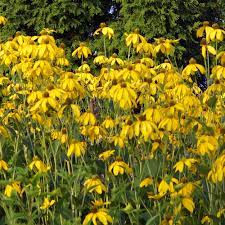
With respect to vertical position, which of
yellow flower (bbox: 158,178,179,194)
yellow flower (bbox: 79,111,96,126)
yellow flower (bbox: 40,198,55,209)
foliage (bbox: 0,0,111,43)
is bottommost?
foliage (bbox: 0,0,111,43)

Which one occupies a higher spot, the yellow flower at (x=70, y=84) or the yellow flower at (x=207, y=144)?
the yellow flower at (x=70, y=84)

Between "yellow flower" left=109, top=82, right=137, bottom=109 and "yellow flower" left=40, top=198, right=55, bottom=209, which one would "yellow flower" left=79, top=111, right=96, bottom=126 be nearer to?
"yellow flower" left=109, top=82, right=137, bottom=109

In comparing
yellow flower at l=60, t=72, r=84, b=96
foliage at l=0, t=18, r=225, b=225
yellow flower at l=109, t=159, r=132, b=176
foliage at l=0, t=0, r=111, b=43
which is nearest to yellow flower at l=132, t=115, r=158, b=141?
foliage at l=0, t=18, r=225, b=225

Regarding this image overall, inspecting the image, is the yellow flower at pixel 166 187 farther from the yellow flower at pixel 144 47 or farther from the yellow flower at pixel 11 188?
the yellow flower at pixel 144 47

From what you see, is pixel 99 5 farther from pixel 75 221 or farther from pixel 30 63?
pixel 75 221

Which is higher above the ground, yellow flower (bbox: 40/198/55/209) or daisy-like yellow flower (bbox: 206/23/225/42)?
daisy-like yellow flower (bbox: 206/23/225/42)

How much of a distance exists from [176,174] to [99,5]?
539 cm

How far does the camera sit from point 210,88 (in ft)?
9.14

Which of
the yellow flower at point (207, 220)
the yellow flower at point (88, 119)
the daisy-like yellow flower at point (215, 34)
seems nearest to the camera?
the yellow flower at point (207, 220)

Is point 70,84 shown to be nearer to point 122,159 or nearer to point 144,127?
point 122,159

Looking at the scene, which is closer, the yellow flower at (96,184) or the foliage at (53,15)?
the yellow flower at (96,184)

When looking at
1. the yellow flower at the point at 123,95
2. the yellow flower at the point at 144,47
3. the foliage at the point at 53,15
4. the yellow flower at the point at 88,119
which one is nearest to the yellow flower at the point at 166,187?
the yellow flower at the point at 123,95

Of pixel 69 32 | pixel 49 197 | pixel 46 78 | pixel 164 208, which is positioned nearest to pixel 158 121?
pixel 164 208

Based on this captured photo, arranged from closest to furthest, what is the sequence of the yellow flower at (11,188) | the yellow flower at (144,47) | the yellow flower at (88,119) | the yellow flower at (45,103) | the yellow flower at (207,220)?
the yellow flower at (207,220) → the yellow flower at (11,188) → the yellow flower at (45,103) → the yellow flower at (88,119) → the yellow flower at (144,47)
